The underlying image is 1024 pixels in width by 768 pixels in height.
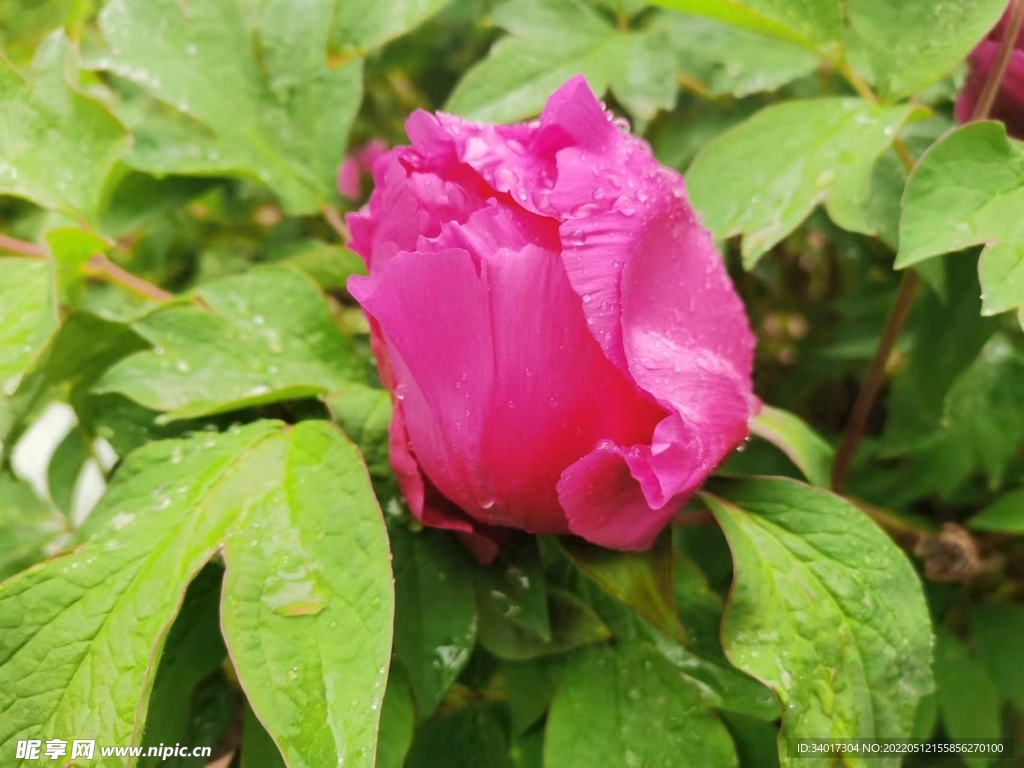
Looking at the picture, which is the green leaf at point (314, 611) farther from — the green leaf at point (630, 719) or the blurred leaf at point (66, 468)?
the blurred leaf at point (66, 468)

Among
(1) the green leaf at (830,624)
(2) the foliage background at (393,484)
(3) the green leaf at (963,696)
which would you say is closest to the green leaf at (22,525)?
(2) the foliage background at (393,484)

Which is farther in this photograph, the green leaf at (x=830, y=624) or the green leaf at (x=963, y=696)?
the green leaf at (x=963, y=696)

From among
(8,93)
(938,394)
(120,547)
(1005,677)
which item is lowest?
(1005,677)

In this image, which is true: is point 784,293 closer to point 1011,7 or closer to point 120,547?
point 1011,7

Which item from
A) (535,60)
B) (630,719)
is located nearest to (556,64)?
(535,60)

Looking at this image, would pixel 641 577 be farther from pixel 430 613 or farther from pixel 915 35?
pixel 915 35

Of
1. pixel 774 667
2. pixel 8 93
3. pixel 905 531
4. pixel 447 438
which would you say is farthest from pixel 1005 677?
pixel 8 93

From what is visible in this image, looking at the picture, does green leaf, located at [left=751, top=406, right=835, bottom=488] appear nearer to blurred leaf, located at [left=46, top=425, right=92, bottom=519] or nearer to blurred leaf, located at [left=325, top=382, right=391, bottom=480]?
blurred leaf, located at [left=325, top=382, right=391, bottom=480]
